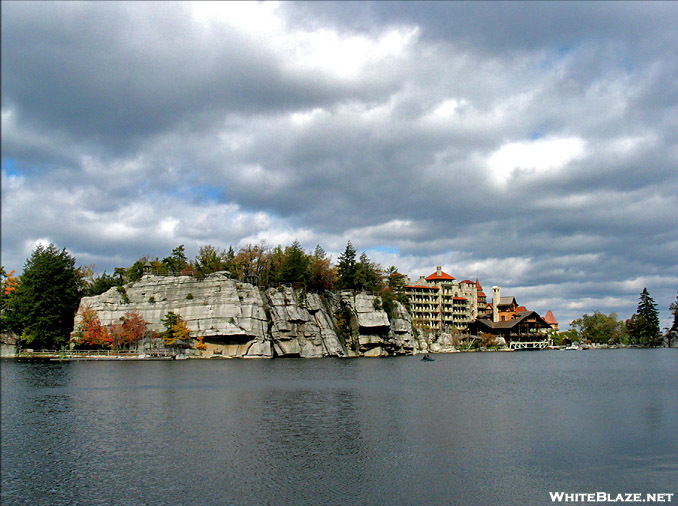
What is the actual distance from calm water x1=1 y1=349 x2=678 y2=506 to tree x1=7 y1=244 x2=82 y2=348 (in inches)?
2089

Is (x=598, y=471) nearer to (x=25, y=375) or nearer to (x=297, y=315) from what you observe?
(x=25, y=375)

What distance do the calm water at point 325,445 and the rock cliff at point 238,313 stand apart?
49.1 metres

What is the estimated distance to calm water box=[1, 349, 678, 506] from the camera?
760 inches

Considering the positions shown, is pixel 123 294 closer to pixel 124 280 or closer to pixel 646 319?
pixel 124 280

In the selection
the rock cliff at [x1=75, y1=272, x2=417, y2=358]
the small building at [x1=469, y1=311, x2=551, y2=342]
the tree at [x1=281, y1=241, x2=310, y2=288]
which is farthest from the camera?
the small building at [x1=469, y1=311, x2=551, y2=342]

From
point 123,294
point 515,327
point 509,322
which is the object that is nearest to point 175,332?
point 123,294

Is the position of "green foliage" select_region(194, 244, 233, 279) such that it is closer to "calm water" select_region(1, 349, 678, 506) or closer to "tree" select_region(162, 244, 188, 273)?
"tree" select_region(162, 244, 188, 273)

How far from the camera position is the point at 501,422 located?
31.6m

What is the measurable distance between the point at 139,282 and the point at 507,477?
92534 millimetres

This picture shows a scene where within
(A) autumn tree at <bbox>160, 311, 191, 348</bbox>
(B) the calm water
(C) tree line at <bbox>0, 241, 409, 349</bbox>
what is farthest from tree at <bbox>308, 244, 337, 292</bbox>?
(B) the calm water

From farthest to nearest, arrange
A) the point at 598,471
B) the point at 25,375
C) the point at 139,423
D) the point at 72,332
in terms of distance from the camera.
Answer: the point at 72,332, the point at 25,375, the point at 139,423, the point at 598,471

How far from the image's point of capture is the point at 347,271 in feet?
406

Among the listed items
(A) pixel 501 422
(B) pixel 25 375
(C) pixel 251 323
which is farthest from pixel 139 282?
(A) pixel 501 422

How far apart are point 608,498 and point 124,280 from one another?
110769 millimetres
